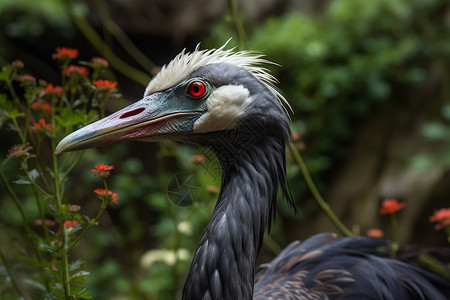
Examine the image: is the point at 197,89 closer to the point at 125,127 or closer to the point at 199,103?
the point at 199,103

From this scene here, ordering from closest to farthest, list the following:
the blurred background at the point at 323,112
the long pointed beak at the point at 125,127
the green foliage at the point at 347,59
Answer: the long pointed beak at the point at 125,127, the blurred background at the point at 323,112, the green foliage at the point at 347,59

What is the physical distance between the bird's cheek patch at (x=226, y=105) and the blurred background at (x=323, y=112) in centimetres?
193

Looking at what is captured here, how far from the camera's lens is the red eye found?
1.74m

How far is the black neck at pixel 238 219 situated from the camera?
1641 millimetres

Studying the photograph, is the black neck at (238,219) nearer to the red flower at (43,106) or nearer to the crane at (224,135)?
the crane at (224,135)

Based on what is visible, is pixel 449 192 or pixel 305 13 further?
pixel 305 13

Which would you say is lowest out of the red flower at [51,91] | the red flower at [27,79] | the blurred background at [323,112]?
the blurred background at [323,112]

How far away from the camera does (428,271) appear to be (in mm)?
2365

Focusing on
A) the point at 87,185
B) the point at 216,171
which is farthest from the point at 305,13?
the point at 216,171

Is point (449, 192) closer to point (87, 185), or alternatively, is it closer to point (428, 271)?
point (428, 271)

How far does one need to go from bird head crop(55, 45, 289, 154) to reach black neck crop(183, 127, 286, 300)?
86 millimetres

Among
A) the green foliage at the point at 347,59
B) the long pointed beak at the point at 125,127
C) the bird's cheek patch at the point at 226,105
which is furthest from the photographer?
the green foliage at the point at 347,59

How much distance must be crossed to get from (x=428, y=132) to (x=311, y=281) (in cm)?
207

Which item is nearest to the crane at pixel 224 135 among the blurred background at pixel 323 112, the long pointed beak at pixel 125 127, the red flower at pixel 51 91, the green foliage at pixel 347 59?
the long pointed beak at pixel 125 127
